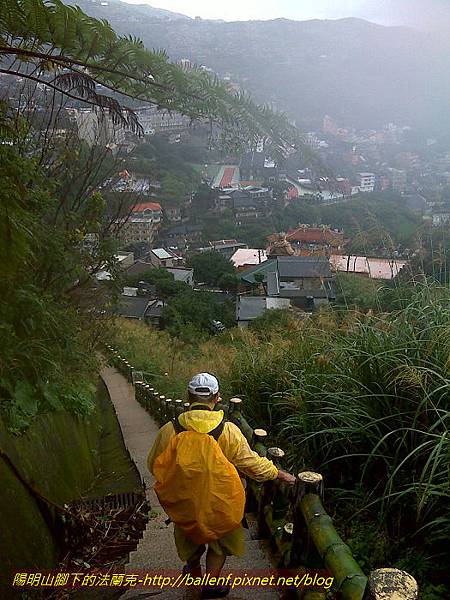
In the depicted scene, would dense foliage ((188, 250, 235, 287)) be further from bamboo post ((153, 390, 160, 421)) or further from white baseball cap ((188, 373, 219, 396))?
white baseball cap ((188, 373, 219, 396))

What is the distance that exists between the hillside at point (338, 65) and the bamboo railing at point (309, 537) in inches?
1734

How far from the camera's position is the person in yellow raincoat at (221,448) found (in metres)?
2.07

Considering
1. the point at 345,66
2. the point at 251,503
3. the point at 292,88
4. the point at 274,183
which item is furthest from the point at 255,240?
the point at 345,66

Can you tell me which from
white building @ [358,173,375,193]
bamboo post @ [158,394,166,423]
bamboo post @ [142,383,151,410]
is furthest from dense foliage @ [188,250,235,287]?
white building @ [358,173,375,193]

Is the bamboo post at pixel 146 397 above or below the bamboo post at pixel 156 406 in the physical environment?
below

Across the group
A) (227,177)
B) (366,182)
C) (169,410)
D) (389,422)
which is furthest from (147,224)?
(389,422)

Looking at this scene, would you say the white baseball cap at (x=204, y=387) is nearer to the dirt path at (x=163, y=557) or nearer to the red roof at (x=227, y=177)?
the dirt path at (x=163, y=557)

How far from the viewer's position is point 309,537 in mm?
1873

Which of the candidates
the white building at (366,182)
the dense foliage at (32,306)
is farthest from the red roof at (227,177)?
the dense foliage at (32,306)

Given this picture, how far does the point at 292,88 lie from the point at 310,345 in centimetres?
5260

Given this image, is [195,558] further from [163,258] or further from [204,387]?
[163,258]

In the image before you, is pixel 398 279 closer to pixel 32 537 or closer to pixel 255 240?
pixel 32 537

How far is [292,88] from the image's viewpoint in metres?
51.9

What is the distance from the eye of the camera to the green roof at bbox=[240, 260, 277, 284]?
2238 cm
